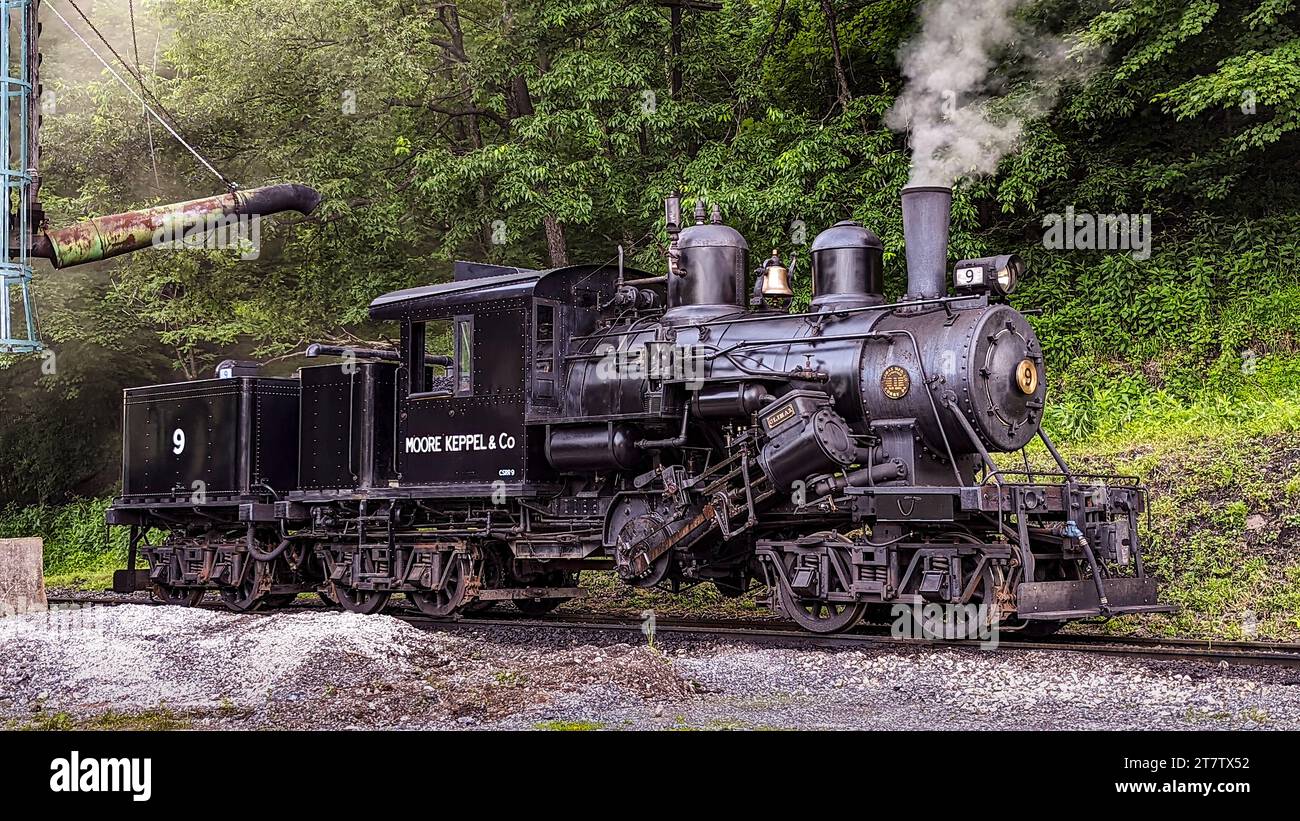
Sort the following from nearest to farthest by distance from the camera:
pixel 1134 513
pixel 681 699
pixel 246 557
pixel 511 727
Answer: pixel 511 727 → pixel 681 699 → pixel 1134 513 → pixel 246 557

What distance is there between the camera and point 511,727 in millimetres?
7035

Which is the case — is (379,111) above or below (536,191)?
above

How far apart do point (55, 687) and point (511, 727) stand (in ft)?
10.8

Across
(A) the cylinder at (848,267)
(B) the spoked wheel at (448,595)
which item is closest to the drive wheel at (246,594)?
(B) the spoked wheel at (448,595)

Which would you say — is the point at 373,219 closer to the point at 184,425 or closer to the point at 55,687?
the point at 184,425

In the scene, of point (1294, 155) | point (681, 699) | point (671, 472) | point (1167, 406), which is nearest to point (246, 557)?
point (671, 472)

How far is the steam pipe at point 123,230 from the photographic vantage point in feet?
43.5

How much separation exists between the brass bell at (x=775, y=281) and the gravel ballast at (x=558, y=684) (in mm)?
3266

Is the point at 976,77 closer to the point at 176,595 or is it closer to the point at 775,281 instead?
the point at 775,281

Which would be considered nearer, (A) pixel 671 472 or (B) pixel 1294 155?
(A) pixel 671 472

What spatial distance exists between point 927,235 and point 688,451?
9.35 ft

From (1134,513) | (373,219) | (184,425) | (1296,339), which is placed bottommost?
(1134,513)

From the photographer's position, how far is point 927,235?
10789mm

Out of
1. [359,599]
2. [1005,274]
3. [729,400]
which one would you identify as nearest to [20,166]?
[359,599]
